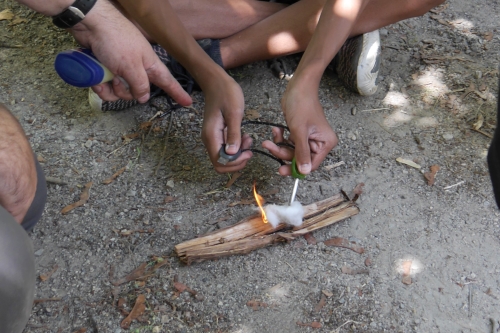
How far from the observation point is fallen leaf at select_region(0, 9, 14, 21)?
3409mm

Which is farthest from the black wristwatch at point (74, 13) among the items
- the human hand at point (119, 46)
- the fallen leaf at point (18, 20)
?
the fallen leaf at point (18, 20)

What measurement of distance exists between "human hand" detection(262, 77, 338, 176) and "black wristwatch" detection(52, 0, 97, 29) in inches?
34.5

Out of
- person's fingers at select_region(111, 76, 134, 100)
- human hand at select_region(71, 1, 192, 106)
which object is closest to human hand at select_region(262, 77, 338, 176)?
human hand at select_region(71, 1, 192, 106)

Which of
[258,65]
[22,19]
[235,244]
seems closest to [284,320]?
[235,244]

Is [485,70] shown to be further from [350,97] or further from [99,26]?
[99,26]

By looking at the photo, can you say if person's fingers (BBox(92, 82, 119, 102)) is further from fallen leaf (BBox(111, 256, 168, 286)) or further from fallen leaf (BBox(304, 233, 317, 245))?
fallen leaf (BBox(304, 233, 317, 245))

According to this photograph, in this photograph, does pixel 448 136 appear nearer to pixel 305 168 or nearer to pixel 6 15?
pixel 305 168

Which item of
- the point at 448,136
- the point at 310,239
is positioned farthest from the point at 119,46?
the point at 448,136

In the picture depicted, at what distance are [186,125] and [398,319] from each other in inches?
54.4

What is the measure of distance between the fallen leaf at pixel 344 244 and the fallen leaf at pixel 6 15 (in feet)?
8.51

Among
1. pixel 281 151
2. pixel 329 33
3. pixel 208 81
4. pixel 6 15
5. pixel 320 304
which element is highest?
pixel 329 33

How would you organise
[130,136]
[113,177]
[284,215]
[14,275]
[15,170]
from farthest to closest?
[130,136] < [113,177] < [284,215] < [15,170] < [14,275]

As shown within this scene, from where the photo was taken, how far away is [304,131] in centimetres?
209

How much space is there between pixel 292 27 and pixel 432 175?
1.05 m
